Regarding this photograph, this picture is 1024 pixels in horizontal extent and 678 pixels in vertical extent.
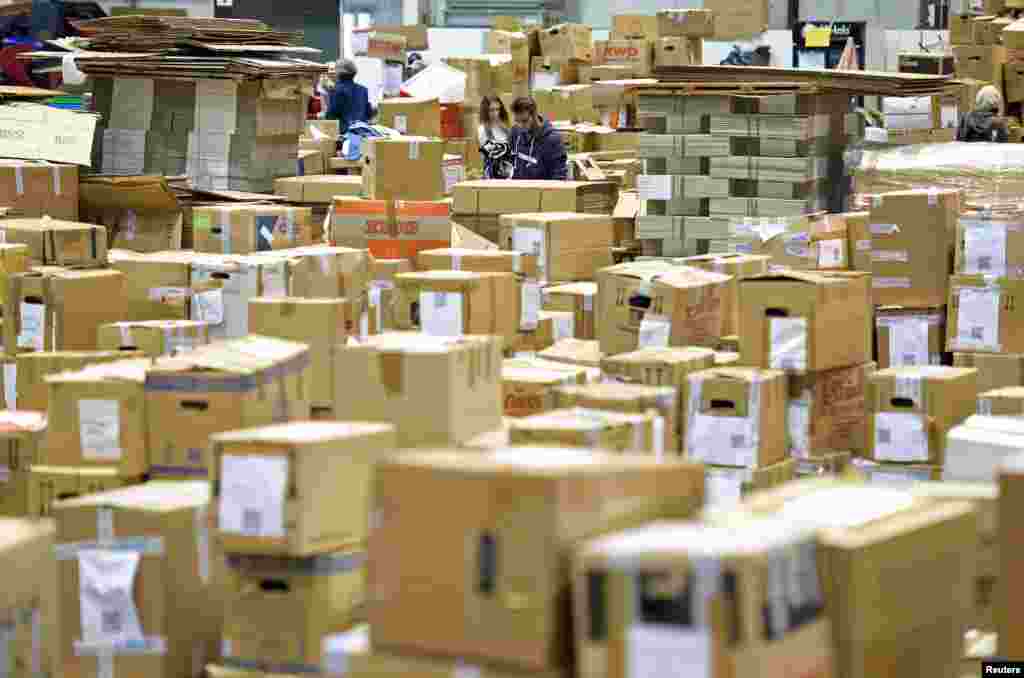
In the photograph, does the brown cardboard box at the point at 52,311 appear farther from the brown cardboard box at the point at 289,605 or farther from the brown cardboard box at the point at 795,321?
the brown cardboard box at the point at 289,605

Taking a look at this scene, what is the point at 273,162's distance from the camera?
974 centimetres

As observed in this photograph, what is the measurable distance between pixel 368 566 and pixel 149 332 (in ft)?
9.99

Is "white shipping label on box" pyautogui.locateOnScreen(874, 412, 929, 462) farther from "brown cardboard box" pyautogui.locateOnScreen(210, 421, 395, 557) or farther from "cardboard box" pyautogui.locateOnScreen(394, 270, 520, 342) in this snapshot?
"brown cardboard box" pyautogui.locateOnScreen(210, 421, 395, 557)

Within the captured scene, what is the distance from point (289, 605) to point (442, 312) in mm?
2329

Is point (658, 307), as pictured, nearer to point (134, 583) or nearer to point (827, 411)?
point (827, 411)

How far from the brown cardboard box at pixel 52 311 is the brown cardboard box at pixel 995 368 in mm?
3522

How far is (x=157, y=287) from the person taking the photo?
6.96 meters

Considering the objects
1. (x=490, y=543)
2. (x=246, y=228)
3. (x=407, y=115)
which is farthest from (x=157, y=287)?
(x=407, y=115)

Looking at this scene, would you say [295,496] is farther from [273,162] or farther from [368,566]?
[273,162]

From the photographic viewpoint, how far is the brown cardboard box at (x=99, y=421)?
4.78 m

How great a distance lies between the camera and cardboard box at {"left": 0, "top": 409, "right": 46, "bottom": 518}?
5.48 m

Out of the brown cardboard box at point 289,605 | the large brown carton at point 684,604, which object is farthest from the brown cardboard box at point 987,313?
the large brown carton at point 684,604

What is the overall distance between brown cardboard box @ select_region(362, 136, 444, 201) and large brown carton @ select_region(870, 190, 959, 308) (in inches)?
86.9

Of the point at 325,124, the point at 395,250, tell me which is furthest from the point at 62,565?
the point at 325,124
